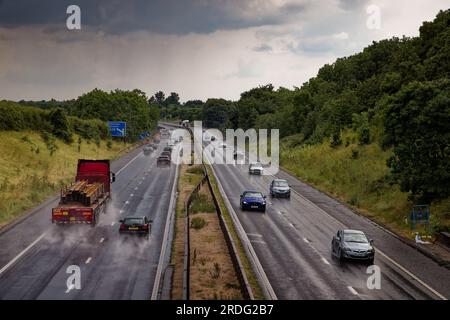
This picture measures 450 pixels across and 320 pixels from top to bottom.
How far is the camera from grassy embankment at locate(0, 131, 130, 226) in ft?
156

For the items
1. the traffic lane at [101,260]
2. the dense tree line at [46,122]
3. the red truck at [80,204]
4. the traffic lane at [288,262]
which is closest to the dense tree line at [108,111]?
the dense tree line at [46,122]

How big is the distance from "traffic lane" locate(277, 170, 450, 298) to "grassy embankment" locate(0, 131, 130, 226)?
23200 millimetres

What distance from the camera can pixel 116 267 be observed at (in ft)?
Result: 89.6

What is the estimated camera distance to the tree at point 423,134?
3691cm

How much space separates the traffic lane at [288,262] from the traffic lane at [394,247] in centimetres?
414

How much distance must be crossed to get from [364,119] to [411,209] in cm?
4059

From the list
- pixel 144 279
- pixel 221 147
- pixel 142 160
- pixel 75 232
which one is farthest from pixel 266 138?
pixel 144 279

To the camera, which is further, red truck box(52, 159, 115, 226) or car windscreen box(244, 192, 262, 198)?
car windscreen box(244, 192, 262, 198)

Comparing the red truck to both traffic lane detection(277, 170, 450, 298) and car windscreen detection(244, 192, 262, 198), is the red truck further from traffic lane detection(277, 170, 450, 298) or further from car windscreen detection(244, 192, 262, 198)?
traffic lane detection(277, 170, 450, 298)

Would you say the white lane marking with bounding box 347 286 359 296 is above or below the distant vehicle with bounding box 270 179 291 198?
below

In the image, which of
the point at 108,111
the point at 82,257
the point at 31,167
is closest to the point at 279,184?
the point at 82,257

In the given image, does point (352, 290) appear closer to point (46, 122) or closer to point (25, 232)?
point (25, 232)

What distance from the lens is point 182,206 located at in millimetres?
48312

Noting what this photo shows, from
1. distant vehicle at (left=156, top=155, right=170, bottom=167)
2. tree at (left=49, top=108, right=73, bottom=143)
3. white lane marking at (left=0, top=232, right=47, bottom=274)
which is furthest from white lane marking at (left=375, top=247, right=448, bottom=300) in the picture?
tree at (left=49, top=108, right=73, bottom=143)
